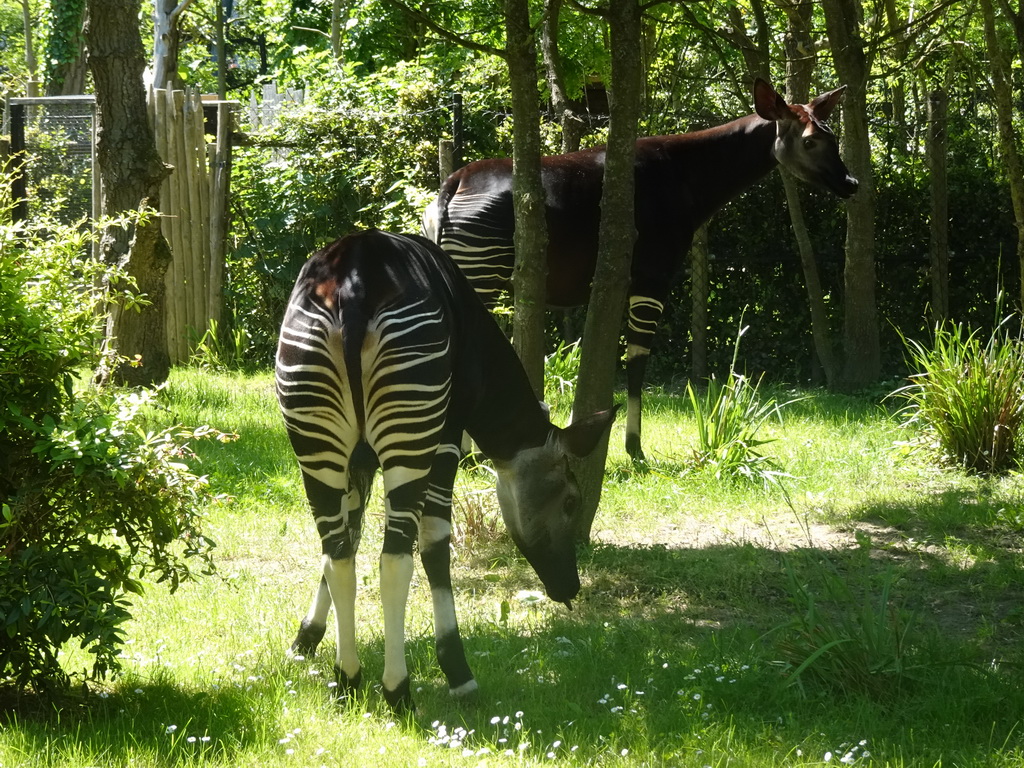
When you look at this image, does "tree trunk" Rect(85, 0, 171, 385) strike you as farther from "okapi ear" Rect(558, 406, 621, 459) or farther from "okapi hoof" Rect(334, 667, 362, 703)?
"okapi hoof" Rect(334, 667, 362, 703)

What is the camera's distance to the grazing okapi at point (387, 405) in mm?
3857

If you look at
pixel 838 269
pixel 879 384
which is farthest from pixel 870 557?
pixel 838 269

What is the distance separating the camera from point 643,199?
308 inches

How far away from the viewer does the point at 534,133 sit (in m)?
5.64

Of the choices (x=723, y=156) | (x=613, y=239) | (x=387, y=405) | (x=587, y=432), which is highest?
(x=723, y=156)

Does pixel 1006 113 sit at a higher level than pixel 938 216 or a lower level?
higher

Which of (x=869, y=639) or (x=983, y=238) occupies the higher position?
(x=983, y=238)

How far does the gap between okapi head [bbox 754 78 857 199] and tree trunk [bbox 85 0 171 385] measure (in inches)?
178

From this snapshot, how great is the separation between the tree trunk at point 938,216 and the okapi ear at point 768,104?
2872 millimetres

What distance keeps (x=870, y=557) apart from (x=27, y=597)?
406cm

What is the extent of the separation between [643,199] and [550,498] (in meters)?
3.66

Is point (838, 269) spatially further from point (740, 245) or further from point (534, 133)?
point (534, 133)

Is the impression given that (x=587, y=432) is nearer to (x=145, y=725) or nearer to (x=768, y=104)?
(x=145, y=725)

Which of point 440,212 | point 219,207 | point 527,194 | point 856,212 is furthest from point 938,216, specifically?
point 219,207
